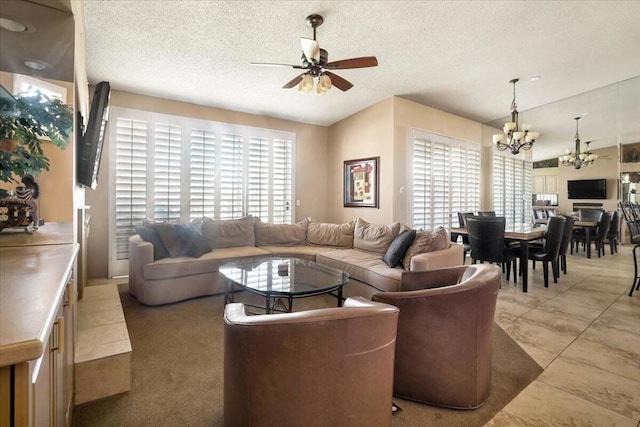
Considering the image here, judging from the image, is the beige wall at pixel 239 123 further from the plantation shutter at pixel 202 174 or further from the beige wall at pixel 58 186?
the beige wall at pixel 58 186

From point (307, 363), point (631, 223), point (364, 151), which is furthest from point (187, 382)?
point (631, 223)

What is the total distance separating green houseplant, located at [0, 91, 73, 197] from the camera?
1081 mm

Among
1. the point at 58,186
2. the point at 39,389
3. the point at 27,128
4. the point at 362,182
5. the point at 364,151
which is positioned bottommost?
the point at 39,389

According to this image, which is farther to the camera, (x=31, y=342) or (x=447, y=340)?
(x=447, y=340)

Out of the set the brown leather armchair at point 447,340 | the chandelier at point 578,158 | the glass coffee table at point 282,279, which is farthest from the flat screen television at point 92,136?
the chandelier at point 578,158

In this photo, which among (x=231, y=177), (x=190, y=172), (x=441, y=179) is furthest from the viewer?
(x=441, y=179)

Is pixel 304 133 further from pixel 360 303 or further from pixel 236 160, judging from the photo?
pixel 360 303

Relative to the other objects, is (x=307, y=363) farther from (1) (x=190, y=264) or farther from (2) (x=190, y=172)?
(2) (x=190, y=172)

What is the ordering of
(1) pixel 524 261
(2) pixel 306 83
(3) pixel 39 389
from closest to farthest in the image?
1. (3) pixel 39 389
2. (2) pixel 306 83
3. (1) pixel 524 261

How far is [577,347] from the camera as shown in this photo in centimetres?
237

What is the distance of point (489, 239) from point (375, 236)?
1463mm

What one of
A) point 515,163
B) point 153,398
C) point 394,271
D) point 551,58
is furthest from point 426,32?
point 515,163

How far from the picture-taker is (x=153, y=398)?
177cm

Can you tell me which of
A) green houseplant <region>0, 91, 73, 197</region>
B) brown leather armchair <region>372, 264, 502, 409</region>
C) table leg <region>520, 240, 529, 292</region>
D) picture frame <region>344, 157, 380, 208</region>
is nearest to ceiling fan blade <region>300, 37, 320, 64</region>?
green houseplant <region>0, 91, 73, 197</region>
